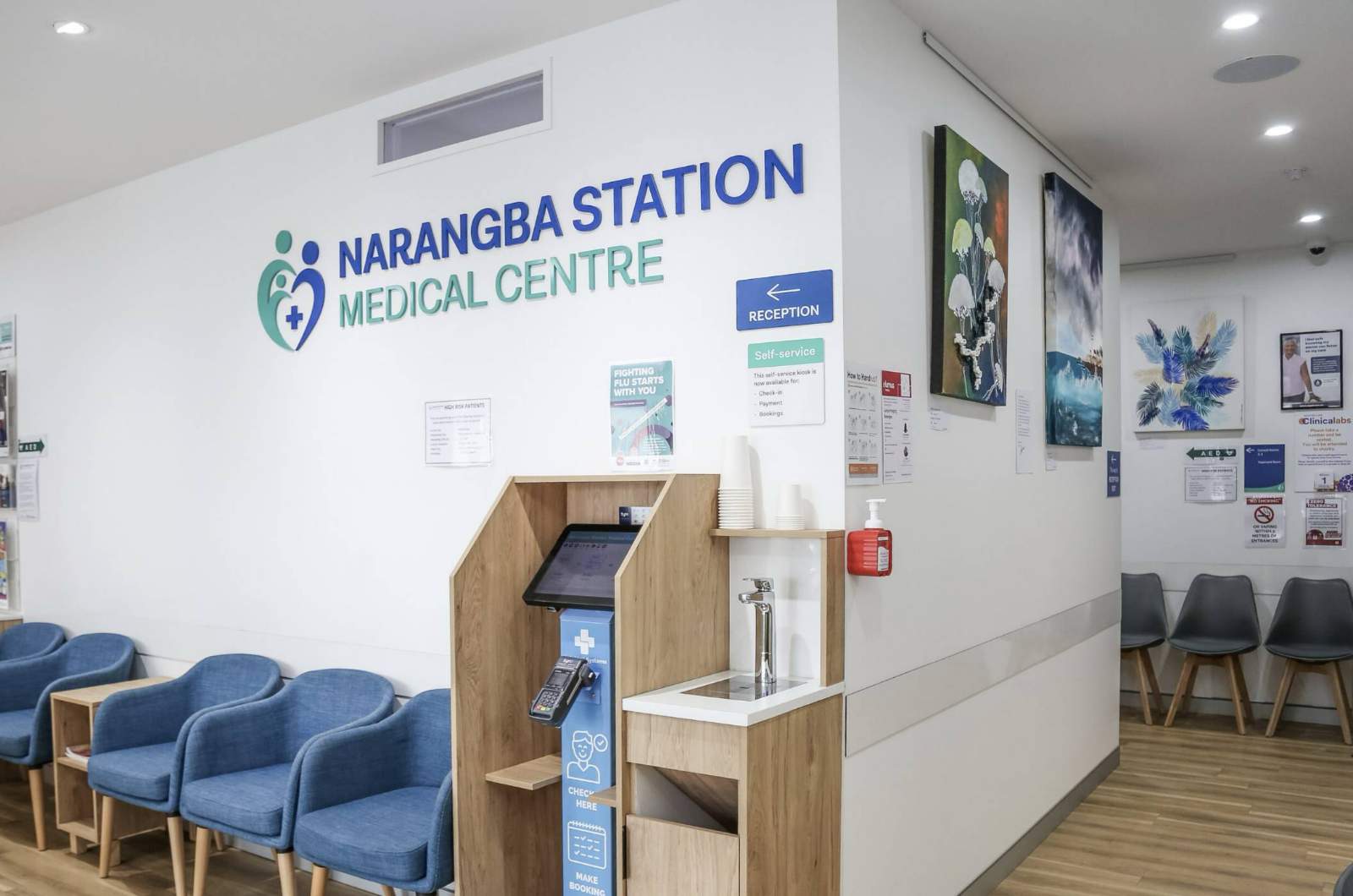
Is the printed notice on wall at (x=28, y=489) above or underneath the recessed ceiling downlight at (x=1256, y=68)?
underneath

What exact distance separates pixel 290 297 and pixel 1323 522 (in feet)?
21.2

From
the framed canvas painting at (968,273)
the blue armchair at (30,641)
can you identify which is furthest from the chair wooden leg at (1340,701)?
the blue armchair at (30,641)

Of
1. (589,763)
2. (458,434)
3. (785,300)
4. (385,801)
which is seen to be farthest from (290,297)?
(589,763)

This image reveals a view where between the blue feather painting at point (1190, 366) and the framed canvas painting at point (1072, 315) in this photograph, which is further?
the blue feather painting at point (1190, 366)

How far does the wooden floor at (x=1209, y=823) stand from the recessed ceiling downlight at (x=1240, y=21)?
10.6ft

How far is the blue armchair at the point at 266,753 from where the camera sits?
3.67 m

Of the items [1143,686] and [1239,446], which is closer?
[1143,686]

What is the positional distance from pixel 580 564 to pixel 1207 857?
3.15m

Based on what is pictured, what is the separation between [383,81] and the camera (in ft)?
13.7

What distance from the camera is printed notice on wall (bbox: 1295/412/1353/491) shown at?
6934mm

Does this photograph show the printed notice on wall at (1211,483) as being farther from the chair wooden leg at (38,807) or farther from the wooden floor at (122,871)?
the chair wooden leg at (38,807)

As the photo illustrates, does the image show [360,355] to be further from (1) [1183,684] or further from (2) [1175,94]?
(1) [1183,684]

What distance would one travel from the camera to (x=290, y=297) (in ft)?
15.3

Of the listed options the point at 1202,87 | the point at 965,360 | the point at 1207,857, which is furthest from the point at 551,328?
the point at 1207,857
